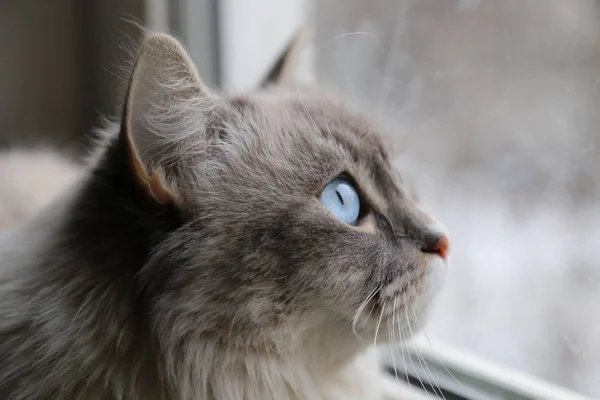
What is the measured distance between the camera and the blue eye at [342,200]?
859 mm

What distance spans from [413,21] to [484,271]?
0.51 meters

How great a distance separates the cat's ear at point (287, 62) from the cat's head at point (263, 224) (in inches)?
8.7

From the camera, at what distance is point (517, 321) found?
3.76ft

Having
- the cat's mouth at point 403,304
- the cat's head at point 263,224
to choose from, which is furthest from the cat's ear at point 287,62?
the cat's mouth at point 403,304

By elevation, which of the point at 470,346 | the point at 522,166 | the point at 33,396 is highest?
the point at 522,166

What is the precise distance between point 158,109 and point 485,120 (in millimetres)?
645

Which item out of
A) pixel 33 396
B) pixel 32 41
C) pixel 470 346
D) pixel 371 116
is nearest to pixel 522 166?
pixel 371 116

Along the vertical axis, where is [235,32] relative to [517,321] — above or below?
above

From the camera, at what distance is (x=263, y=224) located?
2.62ft

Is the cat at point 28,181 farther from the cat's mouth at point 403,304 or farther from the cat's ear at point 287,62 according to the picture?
the cat's mouth at point 403,304

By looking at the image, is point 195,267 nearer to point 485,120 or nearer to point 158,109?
point 158,109

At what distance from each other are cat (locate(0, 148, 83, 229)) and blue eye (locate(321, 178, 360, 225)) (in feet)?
1.72

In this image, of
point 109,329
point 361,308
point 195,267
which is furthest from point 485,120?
point 109,329

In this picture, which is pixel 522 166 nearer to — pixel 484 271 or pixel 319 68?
pixel 484 271
